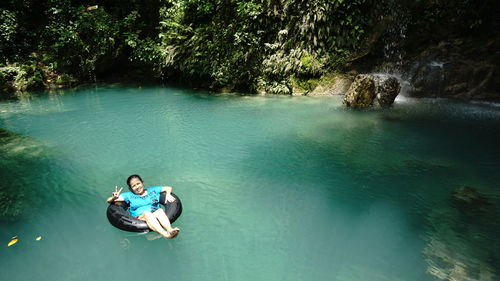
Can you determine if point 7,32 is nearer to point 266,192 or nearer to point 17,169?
point 17,169

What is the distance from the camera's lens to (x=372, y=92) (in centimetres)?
1065

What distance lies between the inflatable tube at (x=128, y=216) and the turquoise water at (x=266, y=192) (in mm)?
165

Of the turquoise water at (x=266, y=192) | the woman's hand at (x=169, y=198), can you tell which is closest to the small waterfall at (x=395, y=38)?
the turquoise water at (x=266, y=192)

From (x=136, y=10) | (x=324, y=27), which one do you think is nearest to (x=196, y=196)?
(x=324, y=27)

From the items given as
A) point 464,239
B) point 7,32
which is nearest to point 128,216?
point 464,239

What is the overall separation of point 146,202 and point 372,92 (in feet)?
28.6

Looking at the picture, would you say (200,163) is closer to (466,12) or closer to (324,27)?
(324,27)

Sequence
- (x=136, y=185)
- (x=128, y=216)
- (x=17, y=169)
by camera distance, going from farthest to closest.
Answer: (x=17, y=169), (x=136, y=185), (x=128, y=216)

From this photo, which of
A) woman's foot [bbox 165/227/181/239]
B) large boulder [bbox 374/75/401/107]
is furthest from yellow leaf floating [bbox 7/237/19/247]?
large boulder [bbox 374/75/401/107]

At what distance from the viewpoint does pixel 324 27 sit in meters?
12.7

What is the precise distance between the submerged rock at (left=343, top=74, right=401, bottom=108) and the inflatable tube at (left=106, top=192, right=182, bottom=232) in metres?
7.94

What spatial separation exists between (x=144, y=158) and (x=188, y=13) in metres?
10.4

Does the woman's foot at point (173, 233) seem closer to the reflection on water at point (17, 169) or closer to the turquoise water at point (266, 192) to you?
the turquoise water at point (266, 192)

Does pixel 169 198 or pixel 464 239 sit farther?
pixel 169 198
